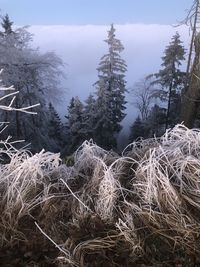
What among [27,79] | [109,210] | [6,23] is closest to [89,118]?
[27,79]

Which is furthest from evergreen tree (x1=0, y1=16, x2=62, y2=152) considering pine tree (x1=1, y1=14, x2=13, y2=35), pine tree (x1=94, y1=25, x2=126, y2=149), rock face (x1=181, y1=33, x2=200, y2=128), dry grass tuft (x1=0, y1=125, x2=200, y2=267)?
dry grass tuft (x1=0, y1=125, x2=200, y2=267)

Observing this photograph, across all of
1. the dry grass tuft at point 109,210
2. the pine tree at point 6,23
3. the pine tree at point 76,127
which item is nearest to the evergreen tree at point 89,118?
the pine tree at point 76,127

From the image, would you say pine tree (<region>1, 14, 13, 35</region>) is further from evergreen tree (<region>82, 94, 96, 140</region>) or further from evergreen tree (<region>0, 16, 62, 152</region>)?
evergreen tree (<region>82, 94, 96, 140</region>)

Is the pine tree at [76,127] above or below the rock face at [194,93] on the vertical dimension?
below

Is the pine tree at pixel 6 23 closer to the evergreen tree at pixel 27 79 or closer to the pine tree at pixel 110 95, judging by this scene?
the evergreen tree at pixel 27 79

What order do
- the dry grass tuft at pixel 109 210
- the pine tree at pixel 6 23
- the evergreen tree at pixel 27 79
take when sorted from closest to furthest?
the dry grass tuft at pixel 109 210 → the evergreen tree at pixel 27 79 → the pine tree at pixel 6 23

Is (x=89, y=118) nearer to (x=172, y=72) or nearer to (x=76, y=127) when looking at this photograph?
(x=76, y=127)

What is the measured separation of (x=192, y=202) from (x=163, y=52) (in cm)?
3024

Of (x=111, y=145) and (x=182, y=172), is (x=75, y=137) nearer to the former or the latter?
(x=111, y=145)

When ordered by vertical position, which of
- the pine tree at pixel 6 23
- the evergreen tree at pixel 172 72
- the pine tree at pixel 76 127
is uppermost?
the pine tree at pixel 6 23

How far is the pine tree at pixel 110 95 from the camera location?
99.5 feet

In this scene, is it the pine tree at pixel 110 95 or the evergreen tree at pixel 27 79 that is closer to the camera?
the evergreen tree at pixel 27 79

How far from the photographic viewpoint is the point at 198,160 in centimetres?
325

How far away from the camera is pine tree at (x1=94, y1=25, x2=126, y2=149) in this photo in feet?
99.5
